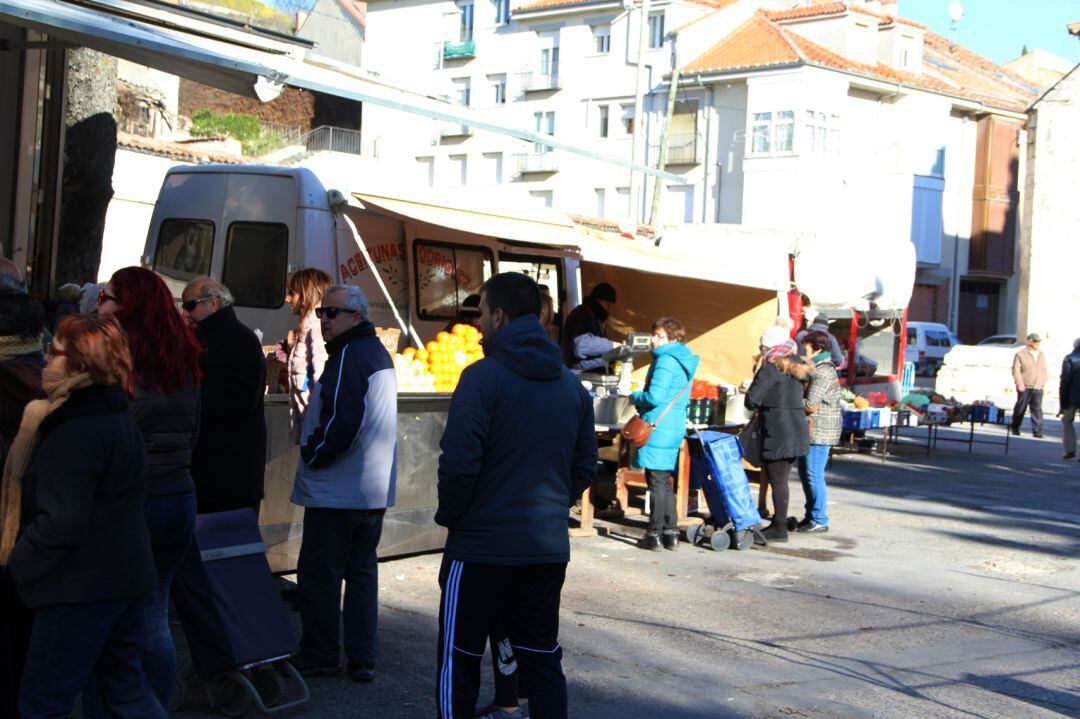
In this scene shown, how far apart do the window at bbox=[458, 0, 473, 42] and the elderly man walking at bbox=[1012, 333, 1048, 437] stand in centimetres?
3990

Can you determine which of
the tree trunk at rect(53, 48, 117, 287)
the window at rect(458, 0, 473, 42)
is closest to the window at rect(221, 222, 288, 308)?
the tree trunk at rect(53, 48, 117, 287)

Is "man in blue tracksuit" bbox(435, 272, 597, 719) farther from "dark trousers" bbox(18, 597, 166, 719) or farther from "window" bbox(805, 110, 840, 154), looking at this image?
"window" bbox(805, 110, 840, 154)

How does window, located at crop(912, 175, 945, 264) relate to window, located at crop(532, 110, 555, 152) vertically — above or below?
below

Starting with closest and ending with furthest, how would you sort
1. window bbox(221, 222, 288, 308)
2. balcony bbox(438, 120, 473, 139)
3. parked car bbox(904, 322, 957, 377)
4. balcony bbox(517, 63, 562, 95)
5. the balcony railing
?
1. window bbox(221, 222, 288, 308)
2. parked car bbox(904, 322, 957, 377)
3. balcony bbox(517, 63, 562, 95)
4. the balcony railing
5. balcony bbox(438, 120, 473, 139)

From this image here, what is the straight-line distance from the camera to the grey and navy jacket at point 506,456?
457 centimetres

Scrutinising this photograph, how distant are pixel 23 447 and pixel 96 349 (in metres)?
0.37

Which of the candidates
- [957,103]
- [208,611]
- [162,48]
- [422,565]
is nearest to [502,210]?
[422,565]

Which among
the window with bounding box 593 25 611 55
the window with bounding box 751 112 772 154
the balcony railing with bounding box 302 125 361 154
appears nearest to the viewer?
the window with bounding box 751 112 772 154

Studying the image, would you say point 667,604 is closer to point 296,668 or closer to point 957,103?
point 296,668

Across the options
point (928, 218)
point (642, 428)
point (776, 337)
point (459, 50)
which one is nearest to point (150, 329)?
point (642, 428)

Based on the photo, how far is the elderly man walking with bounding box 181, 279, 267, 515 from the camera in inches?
221

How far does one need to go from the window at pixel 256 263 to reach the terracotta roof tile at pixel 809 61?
38.8 m

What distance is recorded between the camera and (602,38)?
174 ft

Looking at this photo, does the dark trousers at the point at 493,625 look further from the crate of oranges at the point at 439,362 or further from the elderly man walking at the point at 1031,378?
the elderly man walking at the point at 1031,378
